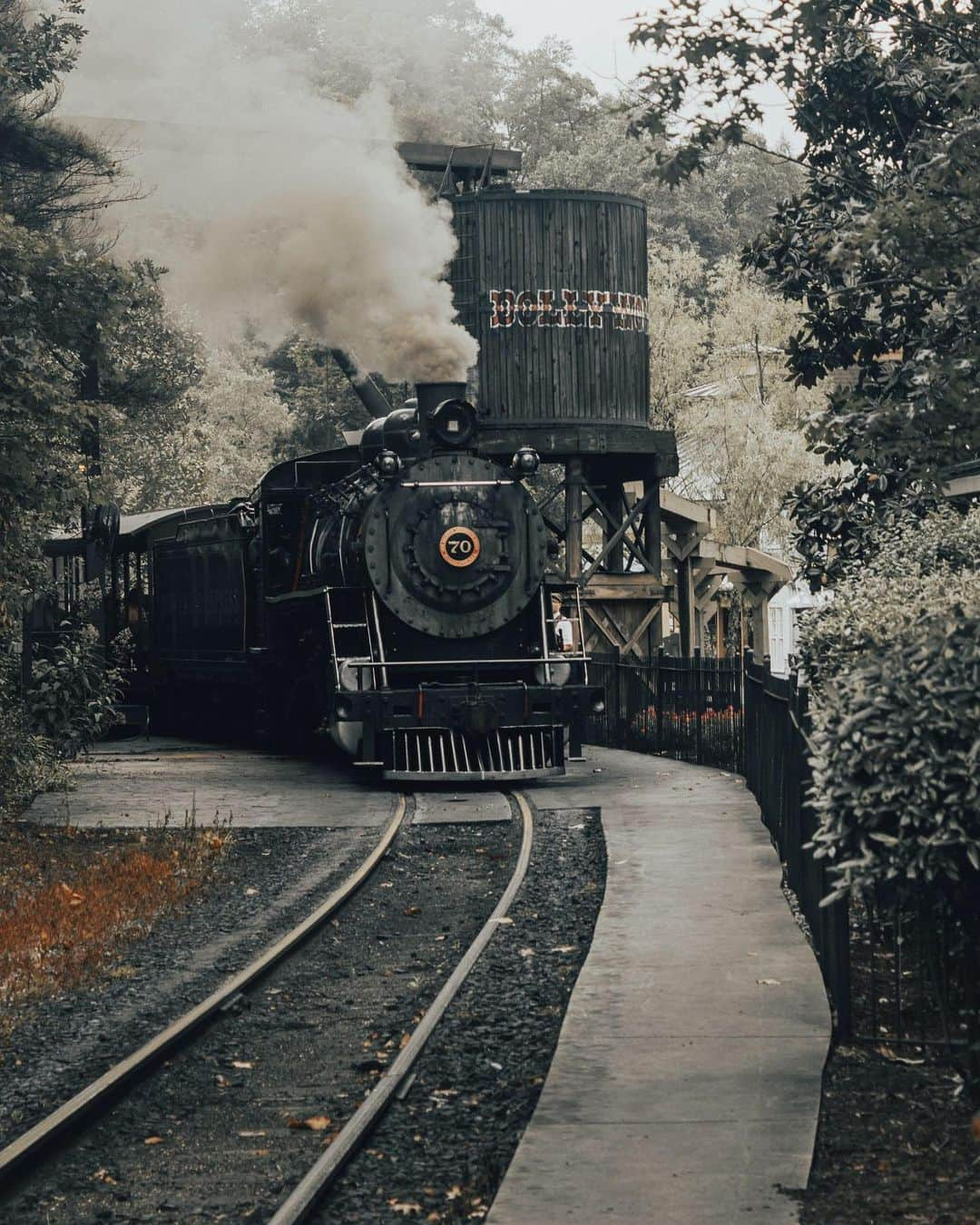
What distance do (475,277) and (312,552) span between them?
8.05 meters

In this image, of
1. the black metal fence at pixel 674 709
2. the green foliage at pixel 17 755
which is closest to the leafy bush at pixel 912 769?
the green foliage at pixel 17 755

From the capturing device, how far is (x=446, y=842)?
14266mm

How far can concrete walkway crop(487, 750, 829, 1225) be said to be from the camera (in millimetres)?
5539

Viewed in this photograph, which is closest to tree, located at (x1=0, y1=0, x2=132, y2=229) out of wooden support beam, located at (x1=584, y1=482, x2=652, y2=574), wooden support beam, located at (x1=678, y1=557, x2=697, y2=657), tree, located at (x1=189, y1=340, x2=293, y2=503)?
wooden support beam, located at (x1=584, y1=482, x2=652, y2=574)

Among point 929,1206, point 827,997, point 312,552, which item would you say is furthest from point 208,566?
point 929,1206

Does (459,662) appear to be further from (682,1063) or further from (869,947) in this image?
(682,1063)

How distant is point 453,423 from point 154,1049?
1116 centimetres

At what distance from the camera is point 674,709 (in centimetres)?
2148

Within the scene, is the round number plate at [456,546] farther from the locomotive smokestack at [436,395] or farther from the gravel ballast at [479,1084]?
the gravel ballast at [479,1084]

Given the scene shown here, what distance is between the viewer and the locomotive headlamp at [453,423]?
1775 centimetres

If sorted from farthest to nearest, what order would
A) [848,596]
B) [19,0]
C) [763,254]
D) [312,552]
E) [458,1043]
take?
[19,0] → [312,552] → [763,254] → [848,596] → [458,1043]

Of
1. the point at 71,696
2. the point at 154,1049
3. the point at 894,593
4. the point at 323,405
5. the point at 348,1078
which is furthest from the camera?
the point at 323,405

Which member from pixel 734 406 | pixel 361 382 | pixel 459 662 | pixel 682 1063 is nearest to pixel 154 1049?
pixel 682 1063

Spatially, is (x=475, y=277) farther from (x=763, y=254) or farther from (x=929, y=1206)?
(x=929, y=1206)
